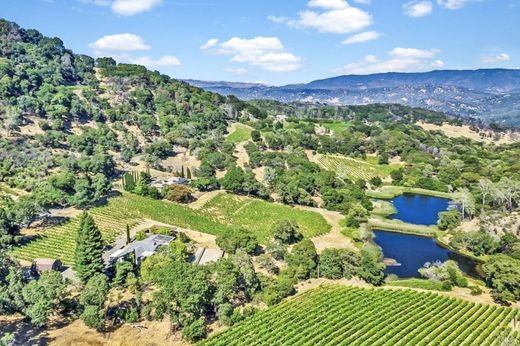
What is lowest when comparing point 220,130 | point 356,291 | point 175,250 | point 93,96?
point 356,291

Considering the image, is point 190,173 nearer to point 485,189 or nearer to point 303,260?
point 303,260

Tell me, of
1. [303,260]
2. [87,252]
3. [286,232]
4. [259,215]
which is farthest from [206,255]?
[259,215]

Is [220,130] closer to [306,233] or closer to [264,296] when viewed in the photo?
[306,233]

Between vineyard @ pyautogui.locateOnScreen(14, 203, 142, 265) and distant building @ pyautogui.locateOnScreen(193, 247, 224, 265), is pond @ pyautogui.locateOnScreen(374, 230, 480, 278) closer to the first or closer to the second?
distant building @ pyautogui.locateOnScreen(193, 247, 224, 265)

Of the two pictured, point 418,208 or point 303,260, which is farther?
point 418,208

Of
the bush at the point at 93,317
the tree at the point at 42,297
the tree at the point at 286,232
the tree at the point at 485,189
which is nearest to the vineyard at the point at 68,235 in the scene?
the tree at the point at 42,297

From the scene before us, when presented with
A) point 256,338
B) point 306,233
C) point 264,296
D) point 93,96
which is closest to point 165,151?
point 93,96

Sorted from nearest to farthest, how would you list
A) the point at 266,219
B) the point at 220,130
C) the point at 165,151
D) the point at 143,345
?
the point at 143,345
the point at 266,219
the point at 165,151
the point at 220,130
